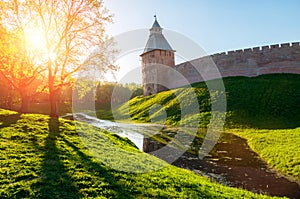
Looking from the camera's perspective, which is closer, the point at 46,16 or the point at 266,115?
the point at 46,16

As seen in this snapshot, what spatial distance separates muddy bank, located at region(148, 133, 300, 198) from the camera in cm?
1050

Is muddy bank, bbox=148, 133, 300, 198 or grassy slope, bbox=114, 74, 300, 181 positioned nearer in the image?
muddy bank, bbox=148, 133, 300, 198

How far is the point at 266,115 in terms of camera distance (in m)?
26.3

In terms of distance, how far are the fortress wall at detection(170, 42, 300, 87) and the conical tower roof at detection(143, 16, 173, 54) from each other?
10212mm

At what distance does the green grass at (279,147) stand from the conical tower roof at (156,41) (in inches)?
1428

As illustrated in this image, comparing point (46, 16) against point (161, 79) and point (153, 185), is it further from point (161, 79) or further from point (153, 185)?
point (161, 79)

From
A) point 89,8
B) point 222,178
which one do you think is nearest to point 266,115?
point 222,178

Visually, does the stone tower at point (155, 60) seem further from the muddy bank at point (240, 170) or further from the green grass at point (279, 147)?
the muddy bank at point (240, 170)

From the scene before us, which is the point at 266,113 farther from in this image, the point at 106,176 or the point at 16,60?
the point at 16,60

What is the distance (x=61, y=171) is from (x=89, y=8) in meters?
13.7

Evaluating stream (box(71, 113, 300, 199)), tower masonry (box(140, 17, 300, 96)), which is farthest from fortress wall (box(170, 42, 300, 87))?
stream (box(71, 113, 300, 199))

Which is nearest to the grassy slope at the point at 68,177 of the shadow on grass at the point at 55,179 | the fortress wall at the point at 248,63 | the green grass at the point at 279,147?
the shadow on grass at the point at 55,179

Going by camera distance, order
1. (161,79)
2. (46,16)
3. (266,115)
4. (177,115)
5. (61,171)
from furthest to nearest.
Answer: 1. (161,79)
2. (177,115)
3. (266,115)
4. (46,16)
5. (61,171)

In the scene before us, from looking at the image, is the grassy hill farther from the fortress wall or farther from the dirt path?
the dirt path
